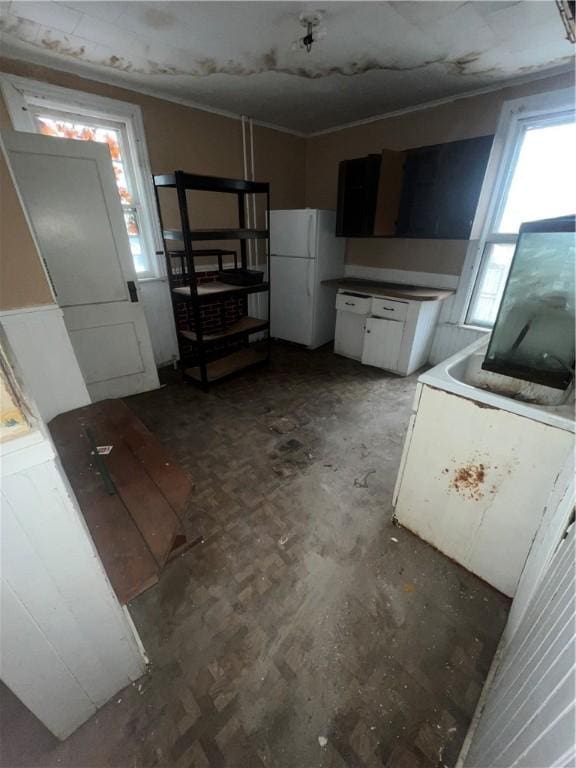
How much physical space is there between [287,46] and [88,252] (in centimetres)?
206

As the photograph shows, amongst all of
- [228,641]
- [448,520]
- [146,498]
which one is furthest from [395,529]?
[146,498]

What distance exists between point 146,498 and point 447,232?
3.32 meters

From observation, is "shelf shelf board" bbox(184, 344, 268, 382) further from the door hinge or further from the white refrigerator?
the door hinge

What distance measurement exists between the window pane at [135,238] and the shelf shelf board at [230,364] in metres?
1.19

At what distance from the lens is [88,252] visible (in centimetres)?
246

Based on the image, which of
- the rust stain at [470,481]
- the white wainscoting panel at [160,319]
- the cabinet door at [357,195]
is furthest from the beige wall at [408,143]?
the rust stain at [470,481]

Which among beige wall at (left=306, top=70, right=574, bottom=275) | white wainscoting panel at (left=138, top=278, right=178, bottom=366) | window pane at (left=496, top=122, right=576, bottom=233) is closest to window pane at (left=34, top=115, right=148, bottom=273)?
white wainscoting panel at (left=138, top=278, right=178, bottom=366)

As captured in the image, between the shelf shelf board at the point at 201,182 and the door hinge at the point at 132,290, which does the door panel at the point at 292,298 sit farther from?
the door hinge at the point at 132,290

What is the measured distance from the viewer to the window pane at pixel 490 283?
3.03 m

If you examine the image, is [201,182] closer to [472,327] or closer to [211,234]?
[211,234]

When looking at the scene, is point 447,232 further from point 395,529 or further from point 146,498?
point 146,498

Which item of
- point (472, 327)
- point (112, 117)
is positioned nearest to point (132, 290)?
point (112, 117)

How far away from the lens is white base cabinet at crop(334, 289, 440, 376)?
10.4 ft

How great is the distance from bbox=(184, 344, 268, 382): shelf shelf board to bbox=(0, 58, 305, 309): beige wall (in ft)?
4.88
